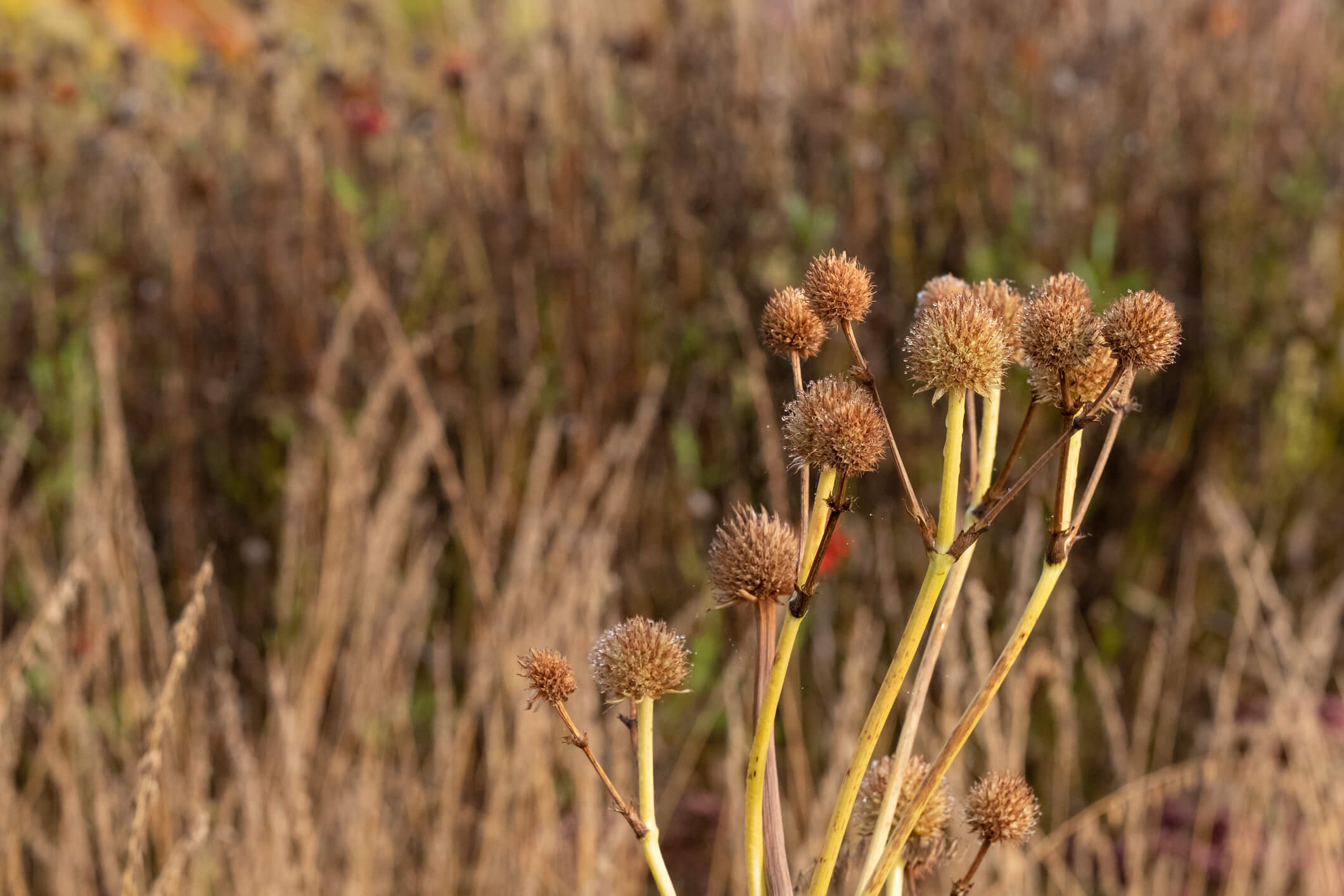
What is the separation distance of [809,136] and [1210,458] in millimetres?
1197

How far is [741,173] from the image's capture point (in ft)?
10.1

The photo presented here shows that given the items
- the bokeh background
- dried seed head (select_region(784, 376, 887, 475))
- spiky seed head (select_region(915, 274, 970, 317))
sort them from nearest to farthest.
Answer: dried seed head (select_region(784, 376, 887, 475)) → spiky seed head (select_region(915, 274, 970, 317)) → the bokeh background

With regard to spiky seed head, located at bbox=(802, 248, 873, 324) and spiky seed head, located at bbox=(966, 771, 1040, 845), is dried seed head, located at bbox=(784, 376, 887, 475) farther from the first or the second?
spiky seed head, located at bbox=(966, 771, 1040, 845)

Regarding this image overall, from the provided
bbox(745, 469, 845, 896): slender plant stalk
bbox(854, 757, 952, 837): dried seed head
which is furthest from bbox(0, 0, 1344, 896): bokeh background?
bbox(745, 469, 845, 896): slender plant stalk

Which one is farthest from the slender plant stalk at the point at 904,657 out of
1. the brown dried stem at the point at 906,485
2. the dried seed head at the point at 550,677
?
the dried seed head at the point at 550,677

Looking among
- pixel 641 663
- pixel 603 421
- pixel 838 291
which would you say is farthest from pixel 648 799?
pixel 603 421

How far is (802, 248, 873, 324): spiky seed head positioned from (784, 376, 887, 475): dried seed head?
0.05 metres

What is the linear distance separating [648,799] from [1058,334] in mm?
308

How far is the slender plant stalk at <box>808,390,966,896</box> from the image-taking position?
65 centimetres

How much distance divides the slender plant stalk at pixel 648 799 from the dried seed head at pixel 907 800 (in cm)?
14

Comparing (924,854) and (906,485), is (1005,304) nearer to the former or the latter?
(906,485)

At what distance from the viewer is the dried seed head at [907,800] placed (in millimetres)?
757

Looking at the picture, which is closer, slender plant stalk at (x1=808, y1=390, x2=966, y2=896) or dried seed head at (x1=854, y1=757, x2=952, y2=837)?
slender plant stalk at (x1=808, y1=390, x2=966, y2=896)

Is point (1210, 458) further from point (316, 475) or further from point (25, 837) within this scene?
point (25, 837)
